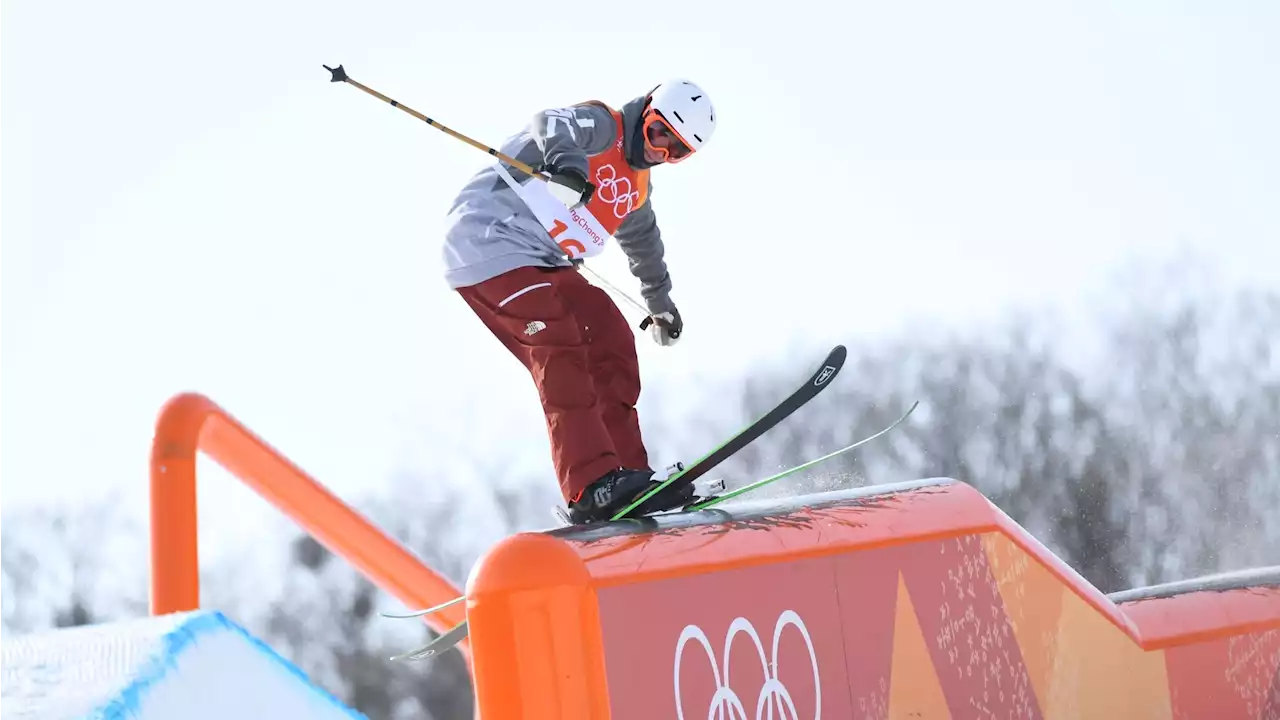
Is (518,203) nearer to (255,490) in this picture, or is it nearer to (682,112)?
(682,112)

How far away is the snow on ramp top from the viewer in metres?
1.77

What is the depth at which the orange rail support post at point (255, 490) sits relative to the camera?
4133mm

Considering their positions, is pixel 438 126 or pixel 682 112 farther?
pixel 438 126

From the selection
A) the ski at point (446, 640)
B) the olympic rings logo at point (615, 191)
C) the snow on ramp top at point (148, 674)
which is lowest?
the ski at point (446, 640)

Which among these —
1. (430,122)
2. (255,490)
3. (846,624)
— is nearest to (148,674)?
(846,624)

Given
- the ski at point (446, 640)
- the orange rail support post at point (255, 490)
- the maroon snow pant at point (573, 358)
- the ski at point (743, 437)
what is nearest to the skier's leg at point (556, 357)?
the maroon snow pant at point (573, 358)

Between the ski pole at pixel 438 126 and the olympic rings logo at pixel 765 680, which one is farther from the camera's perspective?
the ski pole at pixel 438 126

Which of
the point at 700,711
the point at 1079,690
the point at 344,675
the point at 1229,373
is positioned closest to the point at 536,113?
the point at 700,711

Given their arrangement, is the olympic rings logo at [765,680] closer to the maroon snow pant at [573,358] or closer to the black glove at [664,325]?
the maroon snow pant at [573,358]

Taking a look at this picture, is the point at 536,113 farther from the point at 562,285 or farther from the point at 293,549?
the point at 293,549

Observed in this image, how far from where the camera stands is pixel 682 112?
3508 millimetres

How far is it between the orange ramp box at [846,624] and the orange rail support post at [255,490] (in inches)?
54.4

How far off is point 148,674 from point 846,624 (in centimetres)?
152

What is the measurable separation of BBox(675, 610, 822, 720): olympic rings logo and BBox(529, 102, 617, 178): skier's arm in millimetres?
1049
